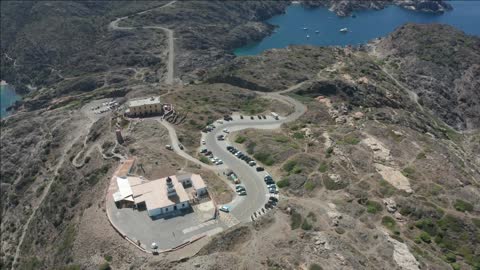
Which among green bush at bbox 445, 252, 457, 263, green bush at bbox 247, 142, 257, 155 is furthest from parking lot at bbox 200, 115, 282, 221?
green bush at bbox 445, 252, 457, 263

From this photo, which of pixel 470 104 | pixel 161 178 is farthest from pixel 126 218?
pixel 470 104

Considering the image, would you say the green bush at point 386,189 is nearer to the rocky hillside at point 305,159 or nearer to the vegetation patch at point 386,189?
the vegetation patch at point 386,189

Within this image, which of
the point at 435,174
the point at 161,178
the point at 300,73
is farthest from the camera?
the point at 300,73

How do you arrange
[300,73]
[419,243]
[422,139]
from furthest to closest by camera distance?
[300,73]
[422,139]
[419,243]

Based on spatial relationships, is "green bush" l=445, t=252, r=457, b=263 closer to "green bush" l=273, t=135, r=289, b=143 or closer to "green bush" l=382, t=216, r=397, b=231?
"green bush" l=382, t=216, r=397, b=231

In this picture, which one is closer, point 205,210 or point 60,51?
point 205,210

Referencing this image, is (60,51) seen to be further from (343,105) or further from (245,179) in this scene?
(245,179)

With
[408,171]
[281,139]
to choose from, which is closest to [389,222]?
[408,171]
